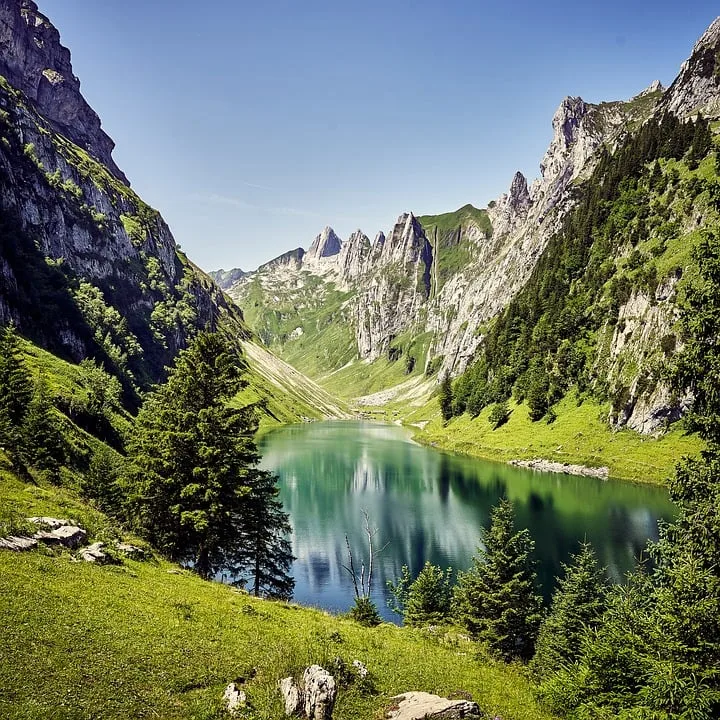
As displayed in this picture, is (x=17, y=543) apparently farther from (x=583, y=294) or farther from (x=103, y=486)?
(x=583, y=294)

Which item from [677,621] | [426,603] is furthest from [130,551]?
[677,621]

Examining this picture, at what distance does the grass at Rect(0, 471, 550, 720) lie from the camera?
13633 millimetres

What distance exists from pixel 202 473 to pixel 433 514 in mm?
53353

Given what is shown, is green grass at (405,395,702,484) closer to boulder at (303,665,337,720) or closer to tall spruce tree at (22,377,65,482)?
boulder at (303,665,337,720)

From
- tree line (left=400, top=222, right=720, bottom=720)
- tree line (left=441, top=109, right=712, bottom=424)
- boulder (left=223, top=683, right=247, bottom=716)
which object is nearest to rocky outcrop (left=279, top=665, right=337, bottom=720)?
boulder (left=223, top=683, right=247, bottom=716)

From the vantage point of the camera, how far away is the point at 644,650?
51.9ft

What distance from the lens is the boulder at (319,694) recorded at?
14.6 metres

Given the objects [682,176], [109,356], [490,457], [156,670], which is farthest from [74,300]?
[682,176]

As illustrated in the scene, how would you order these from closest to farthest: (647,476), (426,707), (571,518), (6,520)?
(426,707)
(6,520)
(571,518)
(647,476)

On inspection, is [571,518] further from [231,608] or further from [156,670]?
[156,670]

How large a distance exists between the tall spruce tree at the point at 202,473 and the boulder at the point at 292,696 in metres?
17.7

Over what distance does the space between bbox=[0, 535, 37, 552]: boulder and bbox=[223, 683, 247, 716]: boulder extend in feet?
41.4

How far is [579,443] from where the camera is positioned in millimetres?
114375

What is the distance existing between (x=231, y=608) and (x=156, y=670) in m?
7.85
